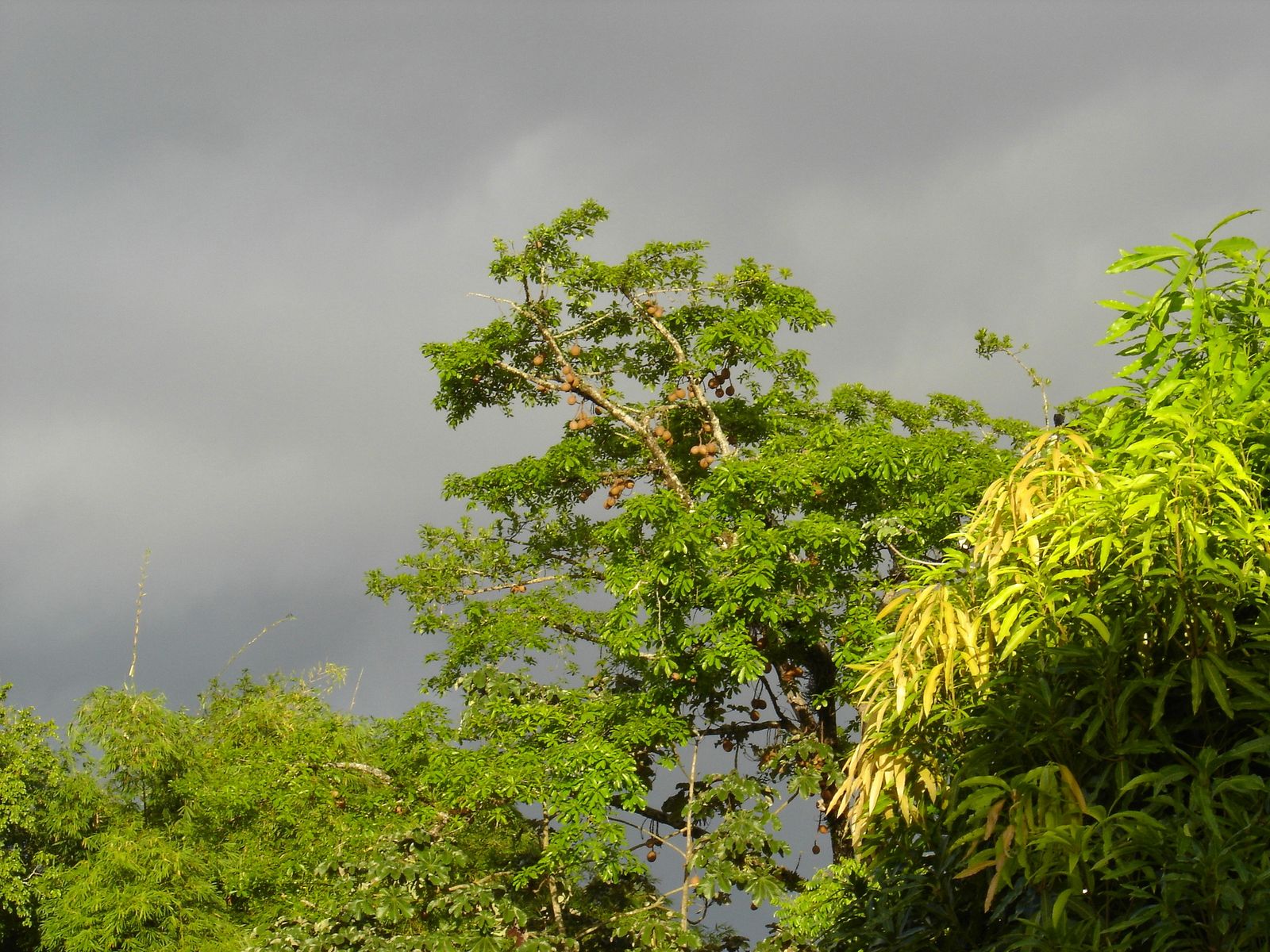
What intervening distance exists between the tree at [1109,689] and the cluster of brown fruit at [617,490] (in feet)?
20.5

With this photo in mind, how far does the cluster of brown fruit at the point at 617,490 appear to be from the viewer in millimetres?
10727

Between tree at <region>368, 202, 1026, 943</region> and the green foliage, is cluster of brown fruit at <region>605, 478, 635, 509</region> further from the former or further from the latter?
the green foliage

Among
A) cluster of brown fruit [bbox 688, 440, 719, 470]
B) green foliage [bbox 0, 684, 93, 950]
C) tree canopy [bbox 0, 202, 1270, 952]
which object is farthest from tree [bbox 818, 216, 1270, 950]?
green foliage [bbox 0, 684, 93, 950]

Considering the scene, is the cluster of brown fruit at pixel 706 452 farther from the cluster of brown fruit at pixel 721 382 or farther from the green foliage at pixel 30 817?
the green foliage at pixel 30 817

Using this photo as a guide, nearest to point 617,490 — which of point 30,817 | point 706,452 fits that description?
point 706,452

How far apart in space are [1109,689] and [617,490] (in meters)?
7.28

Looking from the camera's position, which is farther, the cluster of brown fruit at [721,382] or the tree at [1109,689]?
the cluster of brown fruit at [721,382]

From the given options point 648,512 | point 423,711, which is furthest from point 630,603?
point 423,711

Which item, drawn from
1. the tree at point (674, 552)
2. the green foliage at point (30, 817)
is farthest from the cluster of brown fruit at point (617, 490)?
the green foliage at point (30, 817)

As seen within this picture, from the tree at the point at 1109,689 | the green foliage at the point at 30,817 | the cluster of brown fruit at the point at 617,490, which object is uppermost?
the cluster of brown fruit at the point at 617,490

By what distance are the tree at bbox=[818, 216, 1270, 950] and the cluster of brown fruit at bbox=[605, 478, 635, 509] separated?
6243mm

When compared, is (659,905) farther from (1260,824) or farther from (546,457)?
(1260,824)

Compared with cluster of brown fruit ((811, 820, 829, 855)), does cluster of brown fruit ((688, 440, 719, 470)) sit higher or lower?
higher

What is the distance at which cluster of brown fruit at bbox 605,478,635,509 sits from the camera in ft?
35.2
